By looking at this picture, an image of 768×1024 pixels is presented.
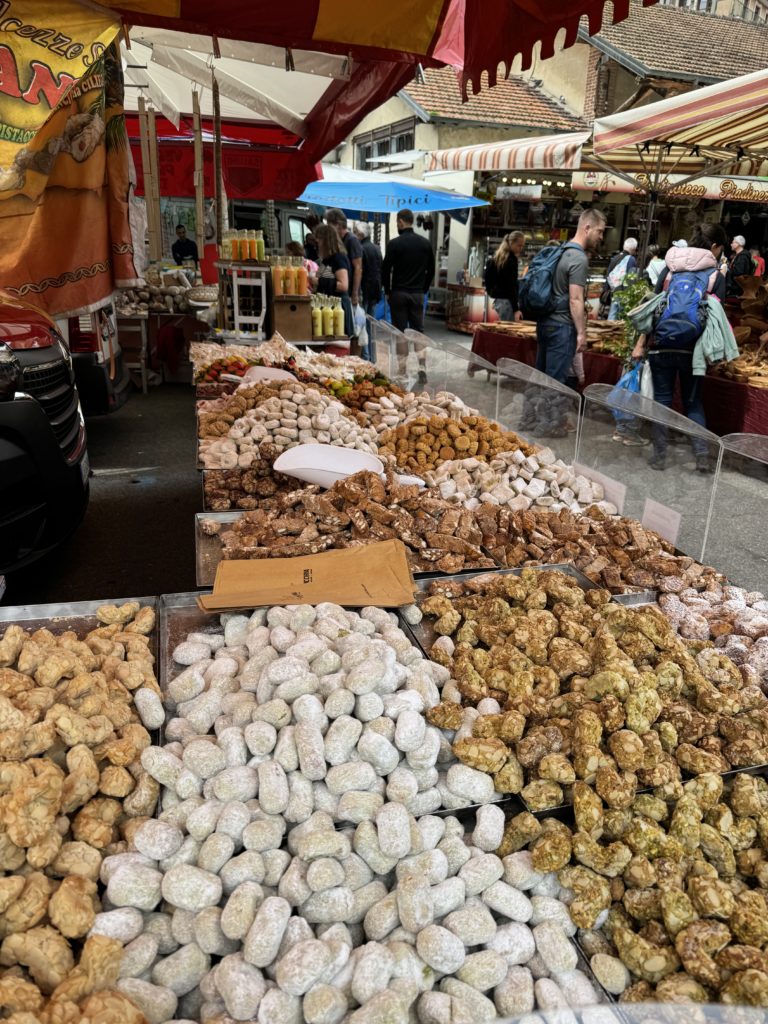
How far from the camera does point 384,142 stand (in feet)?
68.3

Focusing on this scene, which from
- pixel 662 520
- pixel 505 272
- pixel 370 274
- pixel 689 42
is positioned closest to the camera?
pixel 662 520

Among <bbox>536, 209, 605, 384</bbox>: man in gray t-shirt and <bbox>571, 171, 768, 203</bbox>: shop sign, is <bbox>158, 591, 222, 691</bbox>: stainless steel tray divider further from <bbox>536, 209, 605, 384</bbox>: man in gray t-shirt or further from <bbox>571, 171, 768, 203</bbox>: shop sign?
<bbox>571, 171, 768, 203</bbox>: shop sign

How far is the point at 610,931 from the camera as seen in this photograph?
126 centimetres

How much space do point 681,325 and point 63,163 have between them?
444 centimetres

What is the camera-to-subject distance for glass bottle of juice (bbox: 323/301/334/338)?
6.81m

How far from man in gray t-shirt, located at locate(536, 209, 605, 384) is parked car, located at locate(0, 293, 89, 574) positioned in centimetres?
374

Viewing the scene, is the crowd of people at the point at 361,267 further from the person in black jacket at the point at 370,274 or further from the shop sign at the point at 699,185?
the shop sign at the point at 699,185

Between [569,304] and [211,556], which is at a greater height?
[569,304]

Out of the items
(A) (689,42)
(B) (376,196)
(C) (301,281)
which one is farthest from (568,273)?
(A) (689,42)

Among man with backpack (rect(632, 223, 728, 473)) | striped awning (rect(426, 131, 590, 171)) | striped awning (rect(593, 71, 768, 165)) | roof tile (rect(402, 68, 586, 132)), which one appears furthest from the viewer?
roof tile (rect(402, 68, 586, 132))

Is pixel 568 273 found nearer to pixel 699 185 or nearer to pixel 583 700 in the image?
pixel 583 700

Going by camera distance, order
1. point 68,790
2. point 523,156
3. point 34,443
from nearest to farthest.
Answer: point 68,790 < point 34,443 < point 523,156

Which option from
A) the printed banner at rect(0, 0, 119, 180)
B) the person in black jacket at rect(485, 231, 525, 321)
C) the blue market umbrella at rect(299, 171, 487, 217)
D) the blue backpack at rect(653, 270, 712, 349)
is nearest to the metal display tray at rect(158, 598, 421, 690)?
the printed banner at rect(0, 0, 119, 180)

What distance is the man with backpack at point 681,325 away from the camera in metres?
5.64
